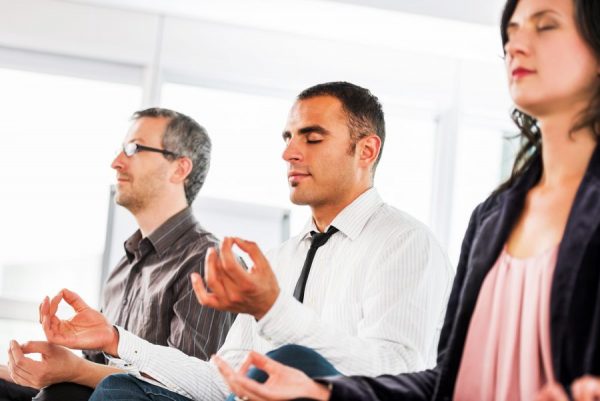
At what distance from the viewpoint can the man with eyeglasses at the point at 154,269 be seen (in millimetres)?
2686

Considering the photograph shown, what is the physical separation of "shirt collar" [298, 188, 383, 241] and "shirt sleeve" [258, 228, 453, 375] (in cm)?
19

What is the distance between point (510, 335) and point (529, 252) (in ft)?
0.45

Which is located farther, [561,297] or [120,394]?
[120,394]

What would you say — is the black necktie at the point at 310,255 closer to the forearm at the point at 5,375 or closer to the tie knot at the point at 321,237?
the tie knot at the point at 321,237

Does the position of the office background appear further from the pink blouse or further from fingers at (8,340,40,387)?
the pink blouse

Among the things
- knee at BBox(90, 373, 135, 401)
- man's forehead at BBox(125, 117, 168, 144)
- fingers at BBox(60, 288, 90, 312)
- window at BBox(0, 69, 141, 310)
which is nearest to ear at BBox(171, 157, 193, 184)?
man's forehead at BBox(125, 117, 168, 144)

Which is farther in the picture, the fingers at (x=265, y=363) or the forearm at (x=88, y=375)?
the forearm at (x=88, y=375)

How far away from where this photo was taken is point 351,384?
152 centimetres

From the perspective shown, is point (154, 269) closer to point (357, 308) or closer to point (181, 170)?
point (181, 170)

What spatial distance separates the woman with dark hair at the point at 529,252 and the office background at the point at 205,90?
3478 millimetres

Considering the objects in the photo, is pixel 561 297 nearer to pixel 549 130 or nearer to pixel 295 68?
pixel 549 130

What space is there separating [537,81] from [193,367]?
1.26 metres

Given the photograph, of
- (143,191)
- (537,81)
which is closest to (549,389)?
(537,81)

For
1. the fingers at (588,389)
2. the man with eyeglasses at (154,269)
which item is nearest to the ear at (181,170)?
the man with eyeglasses at (154,269)
